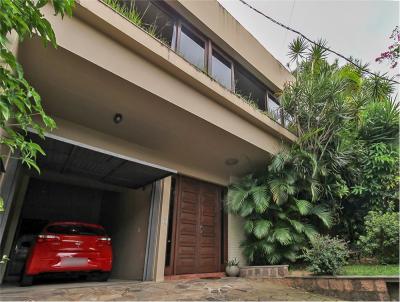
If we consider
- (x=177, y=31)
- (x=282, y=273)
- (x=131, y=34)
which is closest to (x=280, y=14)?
(x=177, y=31)

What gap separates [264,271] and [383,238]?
2845mm

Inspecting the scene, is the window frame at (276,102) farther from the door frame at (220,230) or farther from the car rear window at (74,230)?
the car rear window at (74,230)

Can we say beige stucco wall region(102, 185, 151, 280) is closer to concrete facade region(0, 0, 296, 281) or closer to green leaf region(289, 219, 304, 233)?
concrete facade region(0, 0, 296, 281)

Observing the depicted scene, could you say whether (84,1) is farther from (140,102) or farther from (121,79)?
(140,102)

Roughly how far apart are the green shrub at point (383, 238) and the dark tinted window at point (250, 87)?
14.9 feet

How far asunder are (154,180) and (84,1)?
13.0ft

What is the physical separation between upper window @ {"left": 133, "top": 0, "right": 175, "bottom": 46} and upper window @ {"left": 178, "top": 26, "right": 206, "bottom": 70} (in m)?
0.29

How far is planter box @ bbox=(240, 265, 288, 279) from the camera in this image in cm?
655

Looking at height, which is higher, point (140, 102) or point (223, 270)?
point (140, 102)

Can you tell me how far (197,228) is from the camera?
7.73 m

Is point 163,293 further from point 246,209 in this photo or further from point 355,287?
point 246,209

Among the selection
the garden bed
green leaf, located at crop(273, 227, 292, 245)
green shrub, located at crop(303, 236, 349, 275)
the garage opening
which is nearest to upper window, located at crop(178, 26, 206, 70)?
the garage opening

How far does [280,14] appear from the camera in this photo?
26.0 feet

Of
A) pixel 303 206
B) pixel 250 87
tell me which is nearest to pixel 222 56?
pixel 250 87
